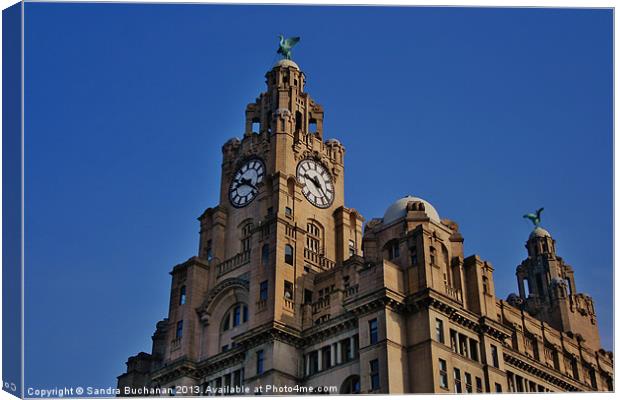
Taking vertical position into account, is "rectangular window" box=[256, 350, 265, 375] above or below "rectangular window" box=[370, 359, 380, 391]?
above

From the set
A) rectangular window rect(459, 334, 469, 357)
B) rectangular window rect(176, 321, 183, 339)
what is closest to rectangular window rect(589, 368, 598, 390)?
rectangular window rect(459, 334, 469, 357)

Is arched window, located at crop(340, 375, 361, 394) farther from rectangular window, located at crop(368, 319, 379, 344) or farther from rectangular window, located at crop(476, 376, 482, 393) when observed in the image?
rectangular window, located at crop(476, 376, 482, 393)

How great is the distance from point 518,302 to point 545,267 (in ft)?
15.9

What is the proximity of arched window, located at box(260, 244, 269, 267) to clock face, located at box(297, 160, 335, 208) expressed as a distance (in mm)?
9290

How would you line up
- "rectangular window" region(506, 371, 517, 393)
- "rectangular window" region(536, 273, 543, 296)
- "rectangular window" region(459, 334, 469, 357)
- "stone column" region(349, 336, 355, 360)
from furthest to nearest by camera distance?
"rectangular window" region(536, 273, 543, 296) → "rectangular window" region(506, 371, 517, 393) → "stone column" region(349, 336, 355, 360) → "rectangular window" region(459, 334, 469, 357)

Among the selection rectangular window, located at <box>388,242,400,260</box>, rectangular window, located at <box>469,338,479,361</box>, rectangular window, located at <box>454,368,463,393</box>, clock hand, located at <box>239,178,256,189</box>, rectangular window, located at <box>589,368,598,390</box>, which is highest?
clock hand, located at <box>239,178,256,189</box>

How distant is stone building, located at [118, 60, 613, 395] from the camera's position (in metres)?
69.0

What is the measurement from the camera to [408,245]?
243ft

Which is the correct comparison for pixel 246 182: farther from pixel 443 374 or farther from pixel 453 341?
pixel 443 374

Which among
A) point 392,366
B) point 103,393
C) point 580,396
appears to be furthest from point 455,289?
point 103,393

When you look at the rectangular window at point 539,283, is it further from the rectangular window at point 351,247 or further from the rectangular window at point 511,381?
the rectangular window at point 511,381

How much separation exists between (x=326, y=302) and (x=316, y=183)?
666 inches

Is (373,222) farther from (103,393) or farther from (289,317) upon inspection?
(103,393)

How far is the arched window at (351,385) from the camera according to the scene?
6891 cm
